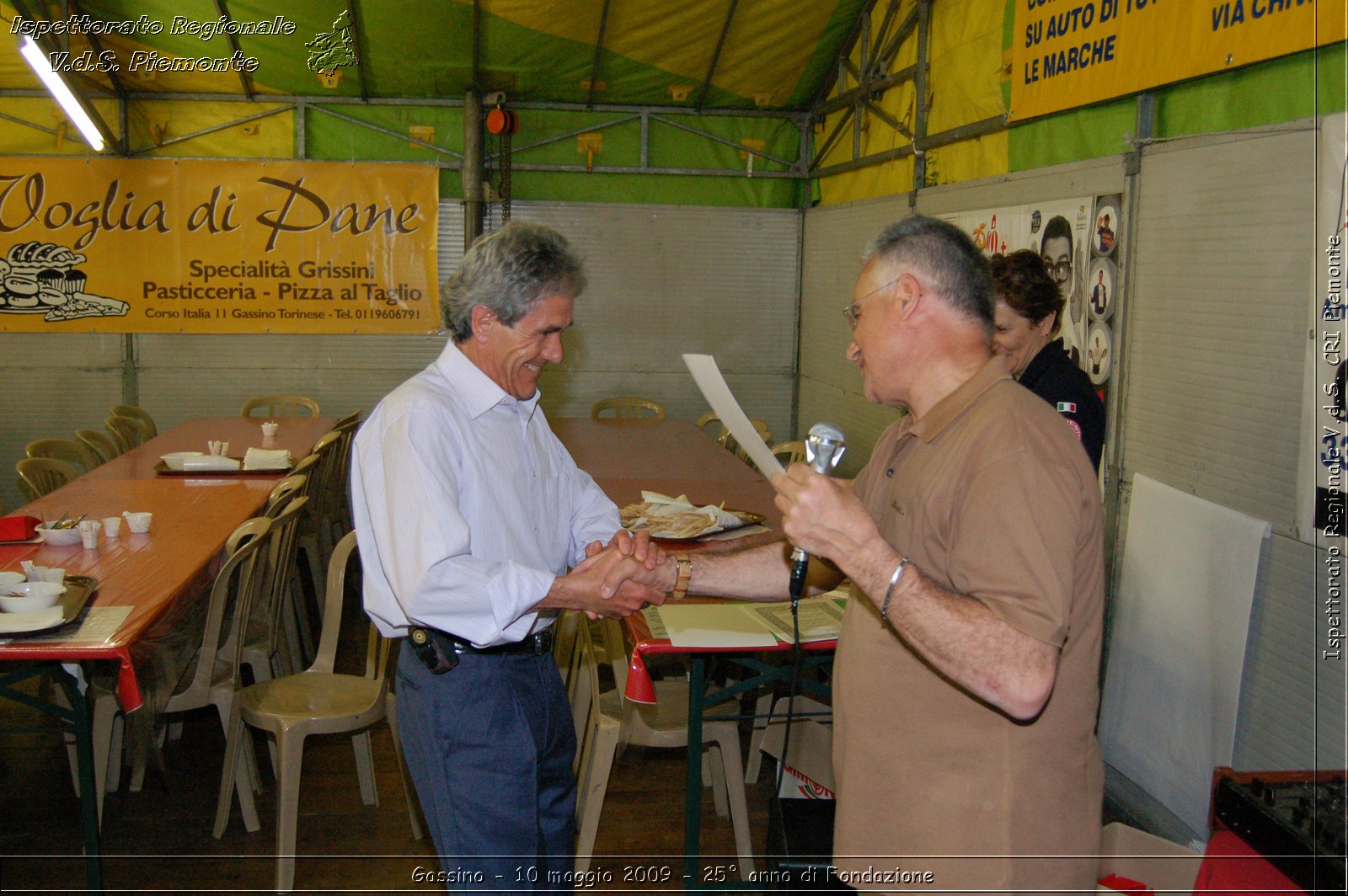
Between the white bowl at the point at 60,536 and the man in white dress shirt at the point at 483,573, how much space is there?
2.12m

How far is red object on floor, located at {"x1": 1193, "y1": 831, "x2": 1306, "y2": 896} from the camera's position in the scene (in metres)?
1.88

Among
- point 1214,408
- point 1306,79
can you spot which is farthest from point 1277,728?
point 1306,79

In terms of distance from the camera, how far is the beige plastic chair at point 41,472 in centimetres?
499

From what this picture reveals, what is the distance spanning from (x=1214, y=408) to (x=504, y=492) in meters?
2.29

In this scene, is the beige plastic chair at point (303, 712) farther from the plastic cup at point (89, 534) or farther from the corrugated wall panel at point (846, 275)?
the corrugated wall panel at point (846, 275)

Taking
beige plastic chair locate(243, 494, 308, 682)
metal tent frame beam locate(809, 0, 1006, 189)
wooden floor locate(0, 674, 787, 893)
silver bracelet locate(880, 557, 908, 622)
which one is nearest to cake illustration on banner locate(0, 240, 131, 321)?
wooden floor locate(0, 674, 787, 893)

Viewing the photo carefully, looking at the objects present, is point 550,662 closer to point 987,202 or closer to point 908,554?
point 908,554

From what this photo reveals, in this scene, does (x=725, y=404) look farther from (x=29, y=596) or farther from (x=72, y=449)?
(x=72, y=449)

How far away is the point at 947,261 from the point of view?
5.40 feet

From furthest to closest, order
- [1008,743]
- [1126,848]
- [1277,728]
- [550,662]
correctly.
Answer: [1277,728], [1126,848], [550,662], [1008,743]

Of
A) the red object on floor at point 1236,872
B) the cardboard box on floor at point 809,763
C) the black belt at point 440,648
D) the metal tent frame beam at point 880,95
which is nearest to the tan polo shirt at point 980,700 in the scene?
the red object on floor at point 1236,872

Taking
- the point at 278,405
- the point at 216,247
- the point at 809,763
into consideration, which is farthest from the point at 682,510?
the point at 216,247

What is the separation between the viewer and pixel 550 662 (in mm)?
2229

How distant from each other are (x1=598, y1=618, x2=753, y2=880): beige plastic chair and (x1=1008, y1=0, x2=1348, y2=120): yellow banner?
2.42 m
